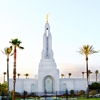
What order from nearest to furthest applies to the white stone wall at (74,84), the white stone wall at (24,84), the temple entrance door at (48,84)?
the white stone wall at (24,84) < the temple entrance door at (48,84) < the white stone wall at (74,84)

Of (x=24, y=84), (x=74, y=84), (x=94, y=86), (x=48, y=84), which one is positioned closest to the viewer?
(x=24, y=84)

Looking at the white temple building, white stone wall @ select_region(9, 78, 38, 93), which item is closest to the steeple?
the white temple building

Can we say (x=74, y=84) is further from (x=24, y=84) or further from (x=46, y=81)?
(x=24, y=84)

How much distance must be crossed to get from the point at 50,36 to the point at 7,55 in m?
27.8

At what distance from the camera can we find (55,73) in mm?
86812

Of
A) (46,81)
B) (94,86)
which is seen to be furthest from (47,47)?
(94,86)

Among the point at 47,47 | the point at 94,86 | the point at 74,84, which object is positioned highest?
the point at 47,47

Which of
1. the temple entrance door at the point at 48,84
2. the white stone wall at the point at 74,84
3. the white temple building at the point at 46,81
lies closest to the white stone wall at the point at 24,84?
the white temple building at the point at 46,81

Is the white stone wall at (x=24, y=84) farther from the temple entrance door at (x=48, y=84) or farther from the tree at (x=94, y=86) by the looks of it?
the tree at (x=94, y=86)

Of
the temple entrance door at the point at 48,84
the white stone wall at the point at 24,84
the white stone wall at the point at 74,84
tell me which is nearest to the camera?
the white stone wall at the point at 24,84

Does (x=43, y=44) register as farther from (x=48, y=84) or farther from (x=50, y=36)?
(x=48, y=84)

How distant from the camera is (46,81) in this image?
3477 inches

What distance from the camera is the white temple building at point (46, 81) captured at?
284ft

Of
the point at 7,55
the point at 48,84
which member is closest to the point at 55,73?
the point at 48,84
